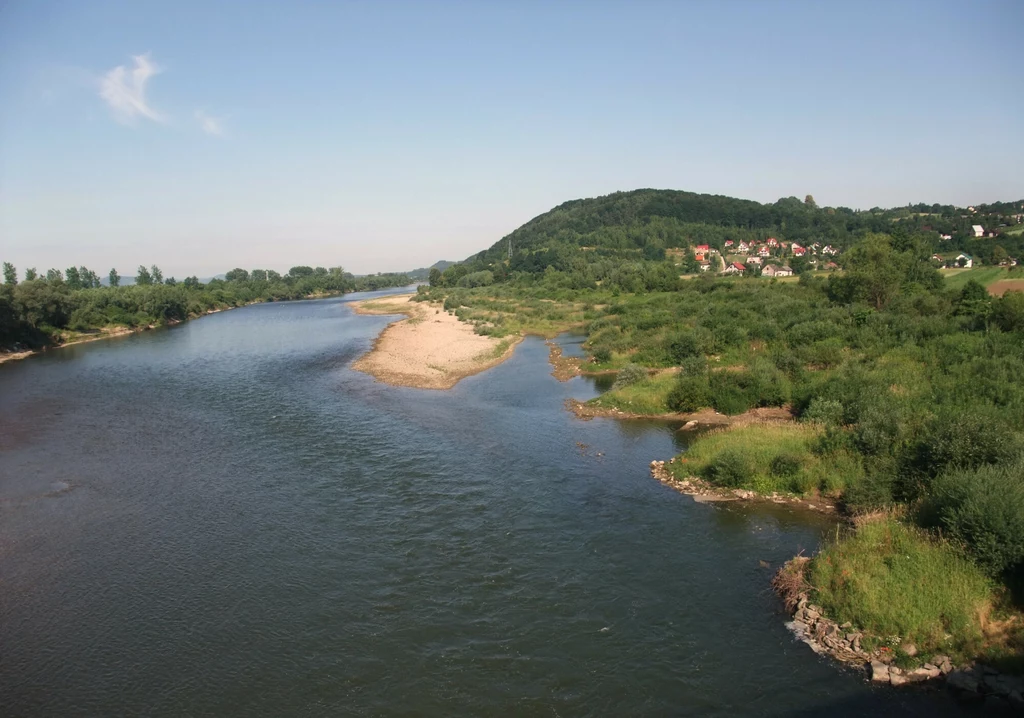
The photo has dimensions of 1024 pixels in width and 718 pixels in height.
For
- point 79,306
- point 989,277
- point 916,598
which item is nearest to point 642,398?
point 916,598

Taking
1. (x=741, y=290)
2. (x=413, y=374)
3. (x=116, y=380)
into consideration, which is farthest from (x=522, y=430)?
(x=741, y=290)

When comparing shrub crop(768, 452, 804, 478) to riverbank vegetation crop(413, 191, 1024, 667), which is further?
shrub crop(768, 452, 804, 478)

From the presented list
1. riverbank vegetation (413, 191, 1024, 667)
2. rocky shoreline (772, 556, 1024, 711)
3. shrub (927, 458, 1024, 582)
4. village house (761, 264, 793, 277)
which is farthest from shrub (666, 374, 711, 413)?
village house (761, 264, 793, 277)

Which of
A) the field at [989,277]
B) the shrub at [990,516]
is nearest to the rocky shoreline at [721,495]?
the shrub at [990,516]

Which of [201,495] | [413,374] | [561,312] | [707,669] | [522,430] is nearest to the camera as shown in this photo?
[707,669]

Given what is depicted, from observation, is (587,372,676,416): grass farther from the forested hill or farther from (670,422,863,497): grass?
the forested hill

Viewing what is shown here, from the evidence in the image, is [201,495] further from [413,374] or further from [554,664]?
[413,374]

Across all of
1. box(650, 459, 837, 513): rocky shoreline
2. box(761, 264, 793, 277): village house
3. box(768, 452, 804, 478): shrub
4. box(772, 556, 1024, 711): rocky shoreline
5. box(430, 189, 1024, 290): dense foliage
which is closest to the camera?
box(772, 556, 1024, 711): rocky shoreline
